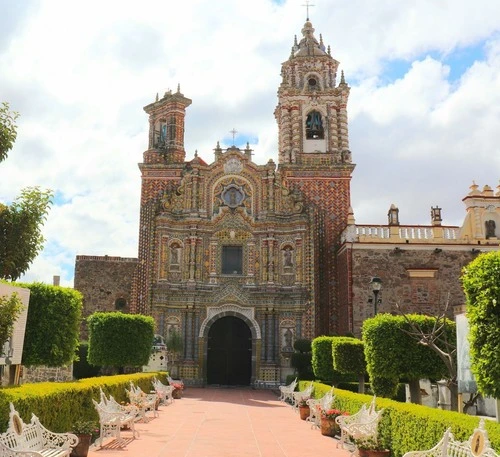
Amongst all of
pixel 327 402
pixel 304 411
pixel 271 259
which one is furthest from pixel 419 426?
pixel 271 259

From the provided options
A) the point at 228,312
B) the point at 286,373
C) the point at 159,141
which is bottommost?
the point at 286,373

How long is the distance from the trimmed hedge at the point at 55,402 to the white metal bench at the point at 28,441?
1.05ft

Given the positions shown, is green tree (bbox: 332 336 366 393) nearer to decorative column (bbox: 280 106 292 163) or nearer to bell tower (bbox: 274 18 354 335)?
bell tower (bbox: 274 18 354 335)

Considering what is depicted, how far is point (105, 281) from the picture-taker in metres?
36.0

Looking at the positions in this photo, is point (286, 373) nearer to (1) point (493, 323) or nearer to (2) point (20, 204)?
(2) point (20, 204)

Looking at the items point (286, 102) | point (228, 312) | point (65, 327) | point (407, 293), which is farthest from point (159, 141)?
point (65, 327)

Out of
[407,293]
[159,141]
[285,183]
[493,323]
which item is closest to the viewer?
[493,323]

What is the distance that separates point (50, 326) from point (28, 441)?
332 inches

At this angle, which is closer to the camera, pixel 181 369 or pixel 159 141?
pixel 181 369

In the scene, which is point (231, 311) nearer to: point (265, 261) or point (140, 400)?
point (265, 261)

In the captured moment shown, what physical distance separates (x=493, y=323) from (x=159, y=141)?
29939 mm

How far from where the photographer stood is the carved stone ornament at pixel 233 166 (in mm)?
34219

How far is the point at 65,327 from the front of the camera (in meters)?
17.1

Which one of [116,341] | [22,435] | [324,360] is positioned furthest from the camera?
[116,341]
